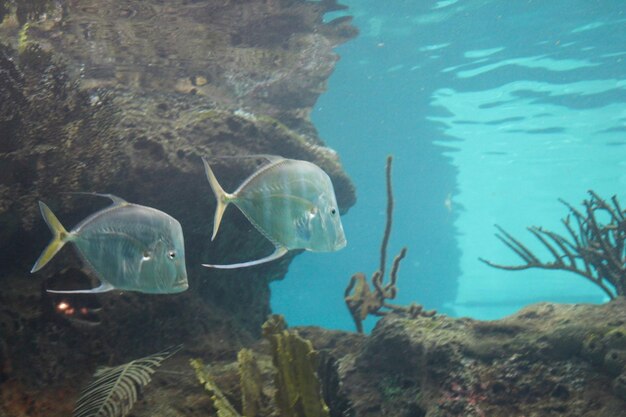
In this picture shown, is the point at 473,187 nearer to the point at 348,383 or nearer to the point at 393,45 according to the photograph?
the point at 393,45

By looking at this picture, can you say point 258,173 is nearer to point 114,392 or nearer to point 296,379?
point 296,379

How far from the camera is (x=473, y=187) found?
36.3m

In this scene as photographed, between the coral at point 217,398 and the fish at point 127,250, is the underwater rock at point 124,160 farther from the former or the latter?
the coral at point 217,398

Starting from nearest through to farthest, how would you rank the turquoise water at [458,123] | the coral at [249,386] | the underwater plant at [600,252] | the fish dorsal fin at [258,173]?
the fish dorsal fin at [258,173] → the coral at [249,386] → the underwater plant at [600,252] → the turquoise water at [458,123]

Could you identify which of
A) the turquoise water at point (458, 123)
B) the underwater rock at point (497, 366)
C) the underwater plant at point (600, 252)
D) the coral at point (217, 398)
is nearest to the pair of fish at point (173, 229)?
the coral at point (217, 398)

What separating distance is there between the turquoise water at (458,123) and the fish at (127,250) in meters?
11.8

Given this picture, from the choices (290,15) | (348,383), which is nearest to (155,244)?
(348,383)

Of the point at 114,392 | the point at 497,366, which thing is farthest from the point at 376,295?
the point at 114,392

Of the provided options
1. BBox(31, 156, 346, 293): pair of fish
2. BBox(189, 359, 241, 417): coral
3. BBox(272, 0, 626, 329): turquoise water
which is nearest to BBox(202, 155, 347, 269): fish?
→ BBox(31, 156, 346, 293): pair of fish

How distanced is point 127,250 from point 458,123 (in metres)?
23.0

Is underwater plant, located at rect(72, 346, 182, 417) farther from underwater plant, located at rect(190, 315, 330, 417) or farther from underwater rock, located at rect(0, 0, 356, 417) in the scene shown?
underwater plant, located at rect(190, 315, 330, 417)

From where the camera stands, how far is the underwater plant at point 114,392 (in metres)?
2.91

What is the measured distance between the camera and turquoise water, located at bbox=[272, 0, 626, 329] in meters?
14.4

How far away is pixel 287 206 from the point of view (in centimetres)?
255
